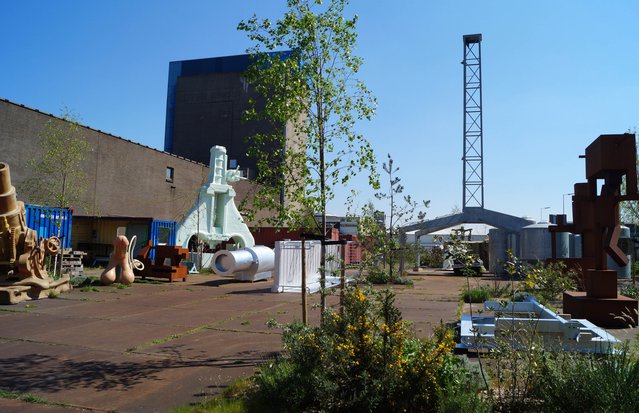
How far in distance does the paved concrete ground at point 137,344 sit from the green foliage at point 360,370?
44.6 inches

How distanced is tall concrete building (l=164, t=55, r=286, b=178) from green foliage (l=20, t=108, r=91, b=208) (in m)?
32.4

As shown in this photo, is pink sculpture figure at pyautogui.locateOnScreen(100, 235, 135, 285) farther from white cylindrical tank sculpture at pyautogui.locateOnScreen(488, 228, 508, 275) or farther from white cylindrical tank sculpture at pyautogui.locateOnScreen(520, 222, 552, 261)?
white cylindrical tank sculpture at pyautogui.locateOnScreen(488, 228, 508, 275)

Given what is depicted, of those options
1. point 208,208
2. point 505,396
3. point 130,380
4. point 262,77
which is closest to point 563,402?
point 505,396

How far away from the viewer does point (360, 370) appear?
4.60 meters

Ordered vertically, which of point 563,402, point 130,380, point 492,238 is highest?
point 492,238

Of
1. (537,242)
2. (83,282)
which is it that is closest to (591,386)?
(83,282)

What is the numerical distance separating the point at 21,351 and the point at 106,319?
3.02 meters

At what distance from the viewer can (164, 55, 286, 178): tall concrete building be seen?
6194cm

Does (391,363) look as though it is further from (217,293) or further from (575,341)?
(217,293)

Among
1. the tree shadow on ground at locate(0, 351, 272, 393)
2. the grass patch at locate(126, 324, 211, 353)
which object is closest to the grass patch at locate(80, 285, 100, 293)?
the grass patch at locate(126, 324, 211, 353)

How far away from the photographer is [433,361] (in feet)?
14.8

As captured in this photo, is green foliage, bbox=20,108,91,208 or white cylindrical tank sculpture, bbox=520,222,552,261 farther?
white cylindrical tank sculpture, bbox=520,222,552,261

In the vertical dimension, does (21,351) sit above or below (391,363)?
below

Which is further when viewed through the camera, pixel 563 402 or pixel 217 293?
pixel 217 293
